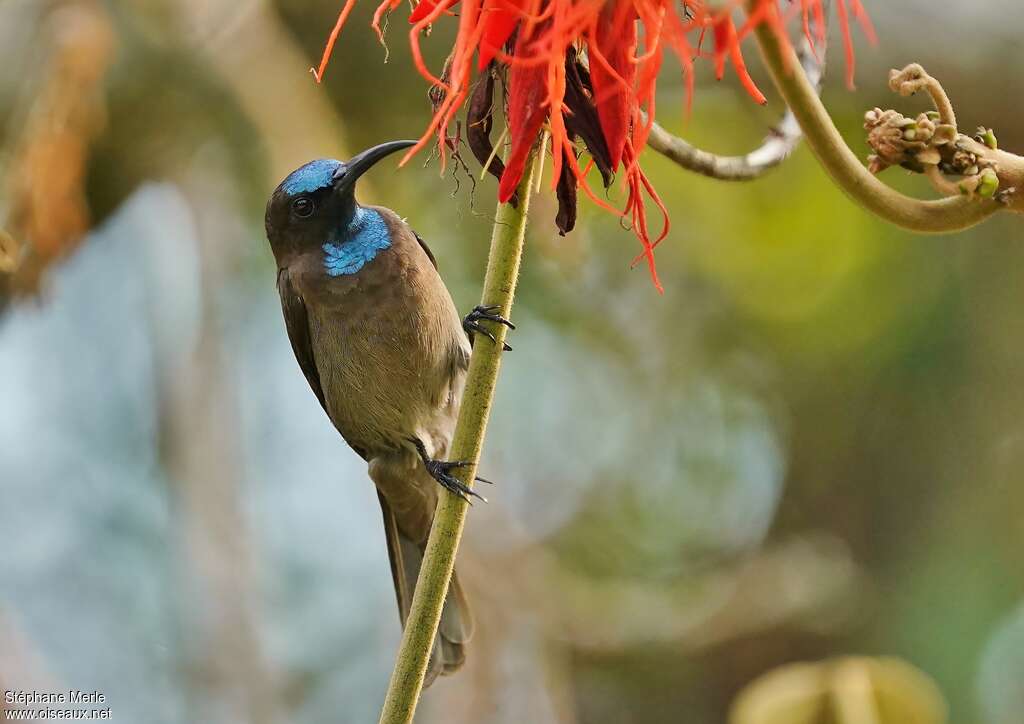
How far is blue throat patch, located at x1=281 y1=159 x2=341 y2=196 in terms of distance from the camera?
3.48m

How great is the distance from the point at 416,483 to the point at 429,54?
1651 millimetres

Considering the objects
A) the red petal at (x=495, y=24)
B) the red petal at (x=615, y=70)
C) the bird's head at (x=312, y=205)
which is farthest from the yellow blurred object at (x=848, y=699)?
the bird's head at (x=312, y=205)

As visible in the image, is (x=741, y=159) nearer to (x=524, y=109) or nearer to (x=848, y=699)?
(x=524, y=109)

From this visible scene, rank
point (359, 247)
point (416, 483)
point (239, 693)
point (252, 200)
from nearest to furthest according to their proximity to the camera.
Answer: point (359, 247), point (416, 483), point (239, 693), point (252, 200)

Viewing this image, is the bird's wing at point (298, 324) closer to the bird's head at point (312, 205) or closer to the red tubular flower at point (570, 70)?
the bird's head at point (312, 205)

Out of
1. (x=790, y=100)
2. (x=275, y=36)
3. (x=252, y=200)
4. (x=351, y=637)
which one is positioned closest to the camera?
(x=790, y=100)

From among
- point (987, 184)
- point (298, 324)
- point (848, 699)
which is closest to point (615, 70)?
point (987, 184)

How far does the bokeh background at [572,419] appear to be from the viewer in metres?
4.43

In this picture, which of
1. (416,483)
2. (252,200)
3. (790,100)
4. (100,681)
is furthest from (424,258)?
(100,681)

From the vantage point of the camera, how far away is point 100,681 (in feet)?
19.7

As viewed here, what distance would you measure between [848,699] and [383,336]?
6.81ft

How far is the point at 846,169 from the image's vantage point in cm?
141

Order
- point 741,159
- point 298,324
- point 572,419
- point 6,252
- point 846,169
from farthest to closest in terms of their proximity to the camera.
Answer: point 572,419, point 298,324, point 6,252, point 741,159, point 846,169

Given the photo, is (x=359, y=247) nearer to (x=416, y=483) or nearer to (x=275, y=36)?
(x=416, y=483)
